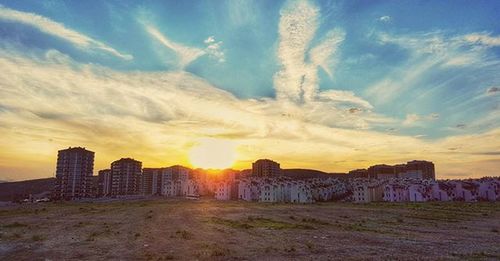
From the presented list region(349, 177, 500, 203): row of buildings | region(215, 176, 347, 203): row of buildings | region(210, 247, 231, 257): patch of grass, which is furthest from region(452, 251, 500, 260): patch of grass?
region(349, 177, 500, 203): row of buildings

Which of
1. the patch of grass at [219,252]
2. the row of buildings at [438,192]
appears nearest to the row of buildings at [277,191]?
the row of buildings at [438,192]

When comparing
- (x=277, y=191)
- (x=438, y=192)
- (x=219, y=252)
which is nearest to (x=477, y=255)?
(x=219, y=252)

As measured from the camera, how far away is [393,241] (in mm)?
32688

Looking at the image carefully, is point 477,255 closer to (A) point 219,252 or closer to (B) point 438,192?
(A) point 219,252

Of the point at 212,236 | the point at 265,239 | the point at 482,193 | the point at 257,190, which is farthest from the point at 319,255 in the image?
the point at 482,193

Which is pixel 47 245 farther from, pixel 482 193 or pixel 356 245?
pixel 482 193

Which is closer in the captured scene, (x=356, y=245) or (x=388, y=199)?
(x=356, y=245)

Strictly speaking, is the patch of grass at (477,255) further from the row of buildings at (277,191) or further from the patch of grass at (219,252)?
the row of buildings at (277,191)

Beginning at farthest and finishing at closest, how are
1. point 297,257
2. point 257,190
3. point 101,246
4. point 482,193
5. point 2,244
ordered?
point 257,190
point 482,193
point 2,244
point 101,246
point 297,257

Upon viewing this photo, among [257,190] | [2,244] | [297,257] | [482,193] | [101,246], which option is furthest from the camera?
[257,190]

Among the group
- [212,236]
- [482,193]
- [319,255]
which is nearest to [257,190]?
[482,193]

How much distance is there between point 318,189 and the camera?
571 ft

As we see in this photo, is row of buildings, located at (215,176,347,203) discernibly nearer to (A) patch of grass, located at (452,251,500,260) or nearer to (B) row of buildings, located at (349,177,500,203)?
(B) row of buildings, located at (349,177,500,203)

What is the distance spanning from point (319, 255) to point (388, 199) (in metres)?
150
